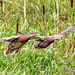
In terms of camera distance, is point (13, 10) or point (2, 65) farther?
point (13, 10)

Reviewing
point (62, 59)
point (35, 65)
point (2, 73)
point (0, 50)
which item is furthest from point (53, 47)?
point (2, 73)

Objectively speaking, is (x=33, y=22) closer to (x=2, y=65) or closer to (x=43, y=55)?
(x=43, y=55)

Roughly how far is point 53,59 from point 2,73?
23.1 inches

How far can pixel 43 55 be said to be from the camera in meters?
1.79

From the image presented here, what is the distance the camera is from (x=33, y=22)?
2434mm

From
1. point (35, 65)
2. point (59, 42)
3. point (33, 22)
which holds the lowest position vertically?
point (35, 65)

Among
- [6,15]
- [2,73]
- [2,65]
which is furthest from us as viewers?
[6,15]

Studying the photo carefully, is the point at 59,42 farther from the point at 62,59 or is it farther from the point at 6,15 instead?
the point at 6,15

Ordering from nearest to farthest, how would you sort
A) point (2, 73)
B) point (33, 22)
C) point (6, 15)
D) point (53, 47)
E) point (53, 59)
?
point (2, 73)
point (53, 59)
point (53, 47)
point (33, 22)
point (6, 15)

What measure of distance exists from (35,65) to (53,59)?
8.2 inches

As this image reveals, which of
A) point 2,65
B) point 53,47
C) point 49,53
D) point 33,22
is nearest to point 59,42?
point 53,47

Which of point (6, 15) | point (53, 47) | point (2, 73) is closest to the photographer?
point (2, 73)

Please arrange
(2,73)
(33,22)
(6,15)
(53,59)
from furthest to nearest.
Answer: (6,15) < (33,22) < (53,59) < (2,73)

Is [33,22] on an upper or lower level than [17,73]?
upper
